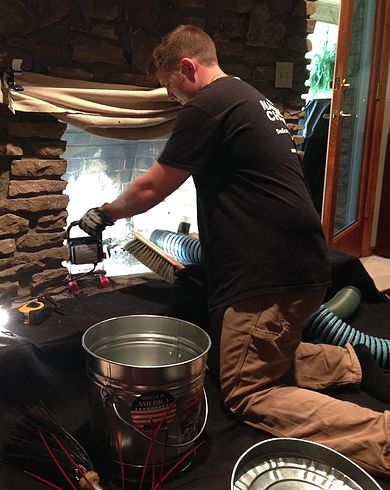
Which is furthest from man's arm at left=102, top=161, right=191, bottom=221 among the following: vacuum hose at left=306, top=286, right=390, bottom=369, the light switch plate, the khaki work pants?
the light switch plate

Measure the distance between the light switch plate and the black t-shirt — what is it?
1362 mm

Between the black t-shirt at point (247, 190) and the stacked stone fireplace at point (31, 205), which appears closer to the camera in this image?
the black t-shirt at point (247, 190)

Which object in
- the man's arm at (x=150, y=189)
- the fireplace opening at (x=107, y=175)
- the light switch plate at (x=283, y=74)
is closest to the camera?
the man's arm at (x=150, y=189)

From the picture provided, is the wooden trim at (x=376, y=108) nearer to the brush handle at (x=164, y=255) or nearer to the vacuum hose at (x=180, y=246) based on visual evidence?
the vacuum hose at (x=180, y=246)

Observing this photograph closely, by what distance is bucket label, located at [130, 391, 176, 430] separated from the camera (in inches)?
48.7

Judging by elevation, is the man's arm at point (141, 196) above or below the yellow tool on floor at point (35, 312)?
above

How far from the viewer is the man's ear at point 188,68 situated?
156cm

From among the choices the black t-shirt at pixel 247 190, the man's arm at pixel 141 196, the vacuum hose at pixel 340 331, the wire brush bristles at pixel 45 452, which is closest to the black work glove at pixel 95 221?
the man's arm at pixel 141 196

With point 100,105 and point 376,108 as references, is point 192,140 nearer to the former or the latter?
point 100,105

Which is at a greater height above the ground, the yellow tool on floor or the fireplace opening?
the fireplace opening

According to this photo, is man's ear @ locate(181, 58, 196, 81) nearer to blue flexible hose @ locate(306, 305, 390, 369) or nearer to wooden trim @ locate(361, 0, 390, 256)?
blue flexible hose @ locate(306, 305, 390, 369)

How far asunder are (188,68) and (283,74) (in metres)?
1.38

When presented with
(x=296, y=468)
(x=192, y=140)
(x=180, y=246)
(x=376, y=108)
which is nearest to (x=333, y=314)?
Result: (x=180, y=246)

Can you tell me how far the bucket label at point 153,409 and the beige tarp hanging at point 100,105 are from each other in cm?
123
